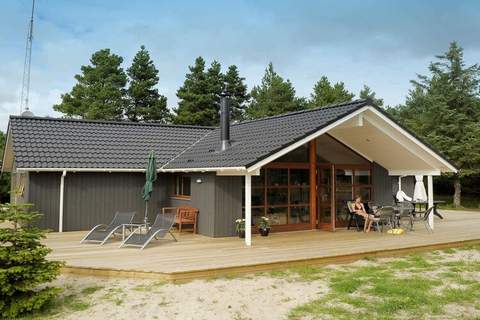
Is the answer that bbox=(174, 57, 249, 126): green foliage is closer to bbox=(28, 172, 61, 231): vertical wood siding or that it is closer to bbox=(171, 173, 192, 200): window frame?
bbox=(171, 173, 192, 200): window frame

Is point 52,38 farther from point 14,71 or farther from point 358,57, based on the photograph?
point 358,57

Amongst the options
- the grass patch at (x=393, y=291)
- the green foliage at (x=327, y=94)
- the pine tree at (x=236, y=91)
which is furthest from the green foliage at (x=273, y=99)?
the grass patch at (x=393, y=291)

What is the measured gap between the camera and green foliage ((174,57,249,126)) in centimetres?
3125

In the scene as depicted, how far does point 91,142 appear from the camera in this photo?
42.1 ft

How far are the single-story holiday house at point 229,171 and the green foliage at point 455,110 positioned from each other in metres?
12.8

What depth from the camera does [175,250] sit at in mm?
8445

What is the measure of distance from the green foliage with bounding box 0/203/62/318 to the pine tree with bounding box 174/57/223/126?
26058 millimetres

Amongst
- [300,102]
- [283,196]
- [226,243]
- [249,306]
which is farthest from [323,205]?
[300,102]

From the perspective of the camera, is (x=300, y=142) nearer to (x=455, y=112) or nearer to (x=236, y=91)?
(x=455, y=112)

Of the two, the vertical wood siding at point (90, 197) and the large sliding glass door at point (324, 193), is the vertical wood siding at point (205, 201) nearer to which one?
the vertical wood siding at point (90, 197)

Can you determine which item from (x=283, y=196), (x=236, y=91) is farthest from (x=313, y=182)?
(x=236, y=91)

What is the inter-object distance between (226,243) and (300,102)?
25621 mm

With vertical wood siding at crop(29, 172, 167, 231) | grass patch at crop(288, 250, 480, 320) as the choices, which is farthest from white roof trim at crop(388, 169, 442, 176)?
vertical wood siding at crop(29, 172, 167, 231)

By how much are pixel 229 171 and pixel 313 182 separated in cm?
301
